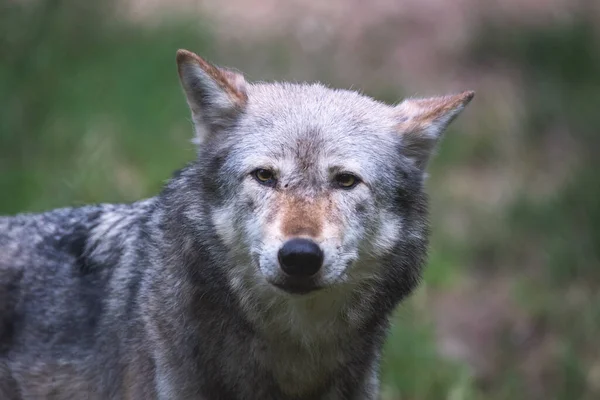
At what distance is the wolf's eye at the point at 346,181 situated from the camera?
13.5ft

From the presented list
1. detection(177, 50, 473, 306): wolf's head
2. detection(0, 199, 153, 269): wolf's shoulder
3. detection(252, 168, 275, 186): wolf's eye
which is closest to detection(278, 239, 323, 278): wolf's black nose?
detection(177, 50, 473, 306): wolf's head

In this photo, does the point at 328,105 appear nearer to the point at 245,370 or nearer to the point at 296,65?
the point at 245,370

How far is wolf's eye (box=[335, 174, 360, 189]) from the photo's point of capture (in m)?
4.10

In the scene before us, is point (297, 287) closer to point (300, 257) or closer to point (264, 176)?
point (300, 257)

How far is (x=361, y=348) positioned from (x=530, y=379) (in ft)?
8.88

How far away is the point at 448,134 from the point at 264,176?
19.6 feet

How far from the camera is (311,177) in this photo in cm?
403

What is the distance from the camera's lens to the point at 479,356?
698 cm

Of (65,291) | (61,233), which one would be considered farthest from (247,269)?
(61,233)

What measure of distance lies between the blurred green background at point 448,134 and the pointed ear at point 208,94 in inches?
100

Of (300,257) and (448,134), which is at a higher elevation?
(448,134)

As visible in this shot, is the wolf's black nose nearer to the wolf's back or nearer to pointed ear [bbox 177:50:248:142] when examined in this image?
pointed ear [bbox 177:50:248:142]

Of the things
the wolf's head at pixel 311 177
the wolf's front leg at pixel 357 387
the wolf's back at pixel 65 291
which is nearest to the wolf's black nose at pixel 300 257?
the wolf's head at pixel 311 177

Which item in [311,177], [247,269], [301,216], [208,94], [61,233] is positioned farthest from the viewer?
[61,233]
